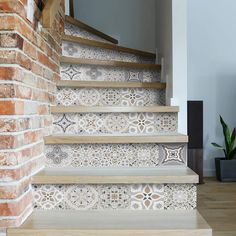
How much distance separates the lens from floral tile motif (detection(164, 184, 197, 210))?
159cm

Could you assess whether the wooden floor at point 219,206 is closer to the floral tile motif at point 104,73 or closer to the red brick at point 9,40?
the floral tile motif at point 104,73

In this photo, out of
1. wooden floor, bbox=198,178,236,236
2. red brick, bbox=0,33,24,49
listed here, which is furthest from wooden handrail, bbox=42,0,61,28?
wooden floor, bbox=198,178,236,236

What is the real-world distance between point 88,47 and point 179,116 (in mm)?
957

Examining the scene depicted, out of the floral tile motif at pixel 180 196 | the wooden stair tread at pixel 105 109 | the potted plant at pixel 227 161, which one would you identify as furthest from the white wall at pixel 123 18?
the floral tile motif at pixel 180 196

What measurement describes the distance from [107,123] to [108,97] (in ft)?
1.06

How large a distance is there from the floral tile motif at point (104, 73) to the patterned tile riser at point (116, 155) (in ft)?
2.69

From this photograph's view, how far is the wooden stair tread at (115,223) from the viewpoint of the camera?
1328mm

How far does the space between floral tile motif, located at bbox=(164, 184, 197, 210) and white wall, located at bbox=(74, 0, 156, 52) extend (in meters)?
2.56

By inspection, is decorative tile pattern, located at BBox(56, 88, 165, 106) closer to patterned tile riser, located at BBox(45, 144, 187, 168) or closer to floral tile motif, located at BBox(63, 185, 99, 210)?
patterned tile riser, located at BBox(45, 144, 187, 168)

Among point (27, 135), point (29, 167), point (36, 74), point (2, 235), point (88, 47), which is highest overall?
point (88, 47)

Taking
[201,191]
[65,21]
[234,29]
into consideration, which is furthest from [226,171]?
[65,21]

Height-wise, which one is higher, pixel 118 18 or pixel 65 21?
pixel 118 18

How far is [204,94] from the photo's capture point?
4.11 meters

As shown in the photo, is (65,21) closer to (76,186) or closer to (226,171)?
(76,186)
